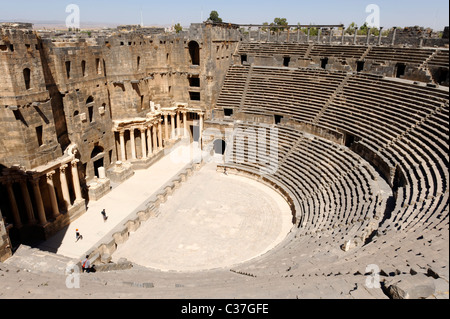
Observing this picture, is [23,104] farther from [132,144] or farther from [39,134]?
[132,144]

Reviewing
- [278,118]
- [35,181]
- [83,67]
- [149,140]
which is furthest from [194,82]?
[35,181]

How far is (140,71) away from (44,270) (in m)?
17.0

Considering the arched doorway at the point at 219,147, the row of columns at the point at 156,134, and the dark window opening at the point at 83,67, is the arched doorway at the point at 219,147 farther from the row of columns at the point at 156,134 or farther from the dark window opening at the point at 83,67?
the dark window opening at the point at 83,67

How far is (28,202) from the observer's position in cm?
1756

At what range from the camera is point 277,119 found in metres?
27.2

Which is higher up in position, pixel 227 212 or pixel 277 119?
pixel 277 119

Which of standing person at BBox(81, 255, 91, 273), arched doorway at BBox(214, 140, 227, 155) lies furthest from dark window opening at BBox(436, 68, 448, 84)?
standing person at BBox(81, 255, 91, 273)

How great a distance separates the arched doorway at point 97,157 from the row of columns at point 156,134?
1.63 metres

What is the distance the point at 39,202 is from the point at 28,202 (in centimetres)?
50

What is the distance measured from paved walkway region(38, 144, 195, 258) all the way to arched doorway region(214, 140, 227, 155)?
2.37 m

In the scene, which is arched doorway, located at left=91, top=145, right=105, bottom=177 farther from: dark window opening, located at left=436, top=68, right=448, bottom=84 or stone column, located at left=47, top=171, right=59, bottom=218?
dark window opening, located at left=436, top=68, right=448, bottom=84
